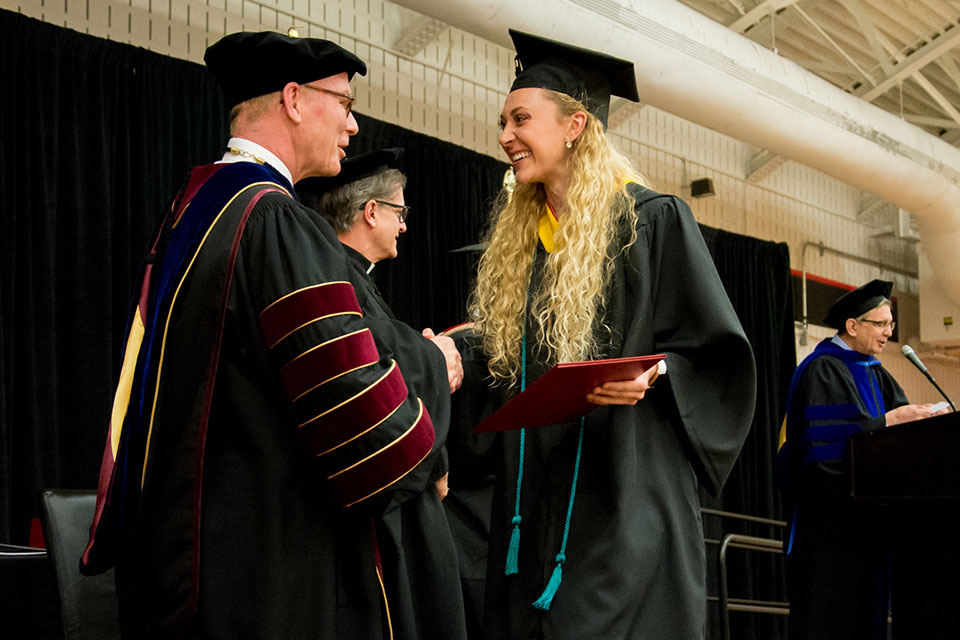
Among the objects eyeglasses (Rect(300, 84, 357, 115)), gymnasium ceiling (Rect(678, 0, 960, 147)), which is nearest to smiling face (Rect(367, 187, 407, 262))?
eyeglasses (Rect(300, 84, 357, 115))

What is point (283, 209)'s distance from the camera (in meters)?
1.87

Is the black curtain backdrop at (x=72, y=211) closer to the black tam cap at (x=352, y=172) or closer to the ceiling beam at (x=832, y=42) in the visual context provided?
the black tam cap at (x=352, y=172)

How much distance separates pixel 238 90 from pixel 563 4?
367 cm

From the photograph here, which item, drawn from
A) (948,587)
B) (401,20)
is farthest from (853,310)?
(401,20)

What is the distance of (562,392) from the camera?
1836 mm

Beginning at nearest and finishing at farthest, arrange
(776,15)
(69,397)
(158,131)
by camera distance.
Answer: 1. (69,397)
2. (158,131)
3. (776,15)

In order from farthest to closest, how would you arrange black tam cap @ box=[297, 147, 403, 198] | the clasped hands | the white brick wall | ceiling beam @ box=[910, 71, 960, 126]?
1. ceiling beam @ box=[910, 71, 960, 126]
2. the white brick wall
3. black tam cap @ box=[297, 147, 403, 198]
4. the clasped hands

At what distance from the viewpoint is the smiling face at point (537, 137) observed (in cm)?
230

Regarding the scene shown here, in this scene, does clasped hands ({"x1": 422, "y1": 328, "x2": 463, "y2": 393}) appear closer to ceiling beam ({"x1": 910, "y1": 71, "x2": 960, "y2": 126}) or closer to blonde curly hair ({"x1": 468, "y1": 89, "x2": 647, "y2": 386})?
blonde curly hair ({"x1": 468, "y1": 89, "x2": 647, "y2": 386})

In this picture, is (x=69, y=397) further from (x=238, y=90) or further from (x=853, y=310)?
(x=853, y=310)

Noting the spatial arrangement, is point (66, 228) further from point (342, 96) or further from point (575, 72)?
point (575, 72)

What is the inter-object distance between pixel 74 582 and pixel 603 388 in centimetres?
151

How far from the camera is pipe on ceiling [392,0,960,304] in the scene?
17.9 feet

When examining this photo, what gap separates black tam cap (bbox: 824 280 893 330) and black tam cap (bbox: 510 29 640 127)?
355 centimetres
